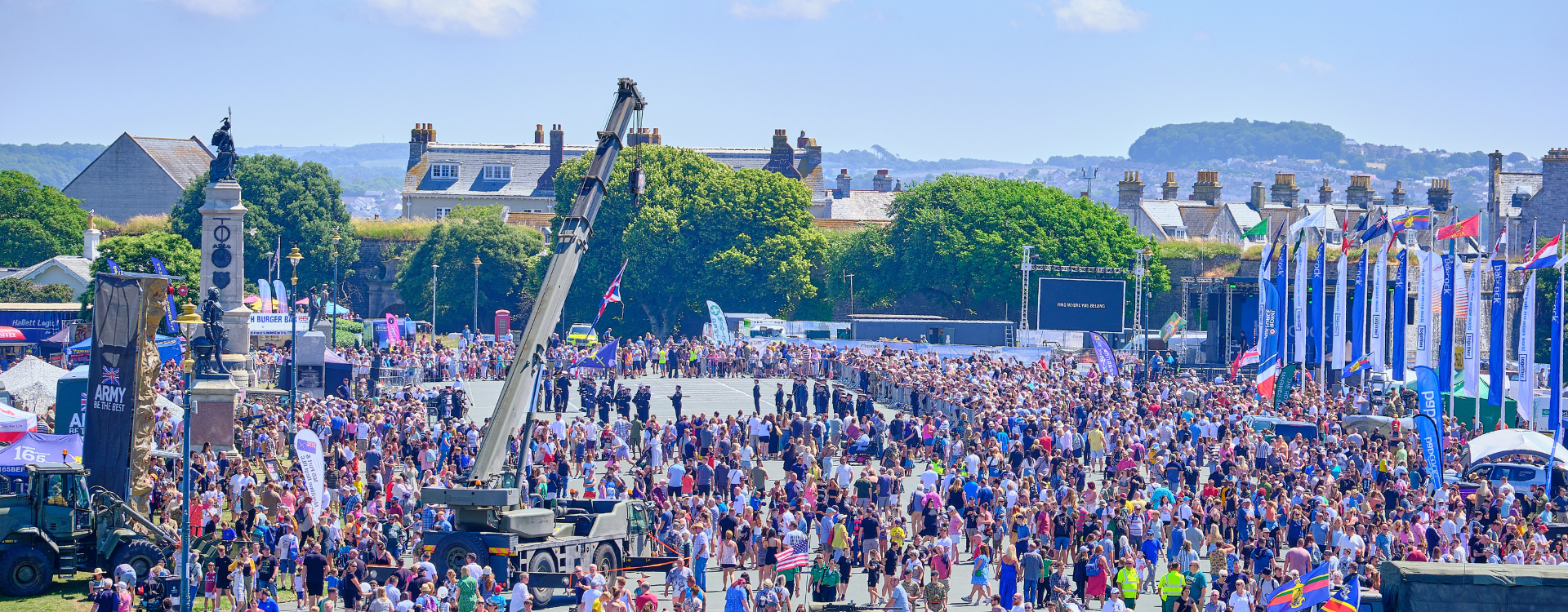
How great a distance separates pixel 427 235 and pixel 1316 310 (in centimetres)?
4901

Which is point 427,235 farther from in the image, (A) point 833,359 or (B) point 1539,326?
(B) point 1539,326

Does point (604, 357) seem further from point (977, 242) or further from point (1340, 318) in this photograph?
point (977, 242)

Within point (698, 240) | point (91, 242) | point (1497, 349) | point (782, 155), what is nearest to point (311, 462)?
point (1497, 349)

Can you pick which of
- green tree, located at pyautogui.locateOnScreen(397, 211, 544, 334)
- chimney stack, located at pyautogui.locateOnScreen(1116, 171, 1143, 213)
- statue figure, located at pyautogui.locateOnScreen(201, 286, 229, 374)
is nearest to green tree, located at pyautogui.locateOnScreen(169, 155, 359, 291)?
green tree, located at pyautogui.locateOnScreen(397, 211, 544, 334)

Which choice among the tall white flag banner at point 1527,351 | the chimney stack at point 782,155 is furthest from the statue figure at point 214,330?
the chimney stack at point 782,155

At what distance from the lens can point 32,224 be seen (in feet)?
271

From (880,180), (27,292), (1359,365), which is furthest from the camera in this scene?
(880,180)

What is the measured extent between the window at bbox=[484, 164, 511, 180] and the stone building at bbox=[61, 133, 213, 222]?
1623cm

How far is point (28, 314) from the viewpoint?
60.8 m

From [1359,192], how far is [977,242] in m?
31.4

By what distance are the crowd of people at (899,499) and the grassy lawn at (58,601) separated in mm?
1586

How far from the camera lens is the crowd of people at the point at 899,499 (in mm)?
20906

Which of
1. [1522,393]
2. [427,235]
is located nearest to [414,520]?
[1522,393]

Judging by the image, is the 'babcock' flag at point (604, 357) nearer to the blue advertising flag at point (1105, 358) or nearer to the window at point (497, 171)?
the blue advertising flag at point (1105, 358)
